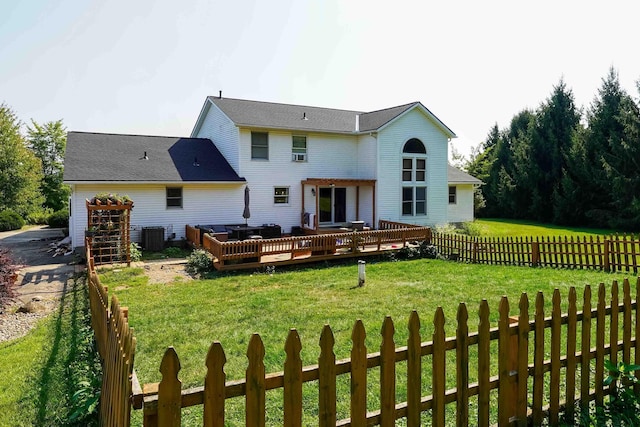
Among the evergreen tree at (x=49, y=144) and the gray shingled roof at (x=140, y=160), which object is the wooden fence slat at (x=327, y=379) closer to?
the gray shingled roof at (x=140, y=160)

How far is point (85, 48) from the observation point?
1571 cm

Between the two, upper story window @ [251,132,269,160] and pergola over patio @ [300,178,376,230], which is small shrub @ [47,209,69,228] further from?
pergola over patio @ [300,178,376,230]

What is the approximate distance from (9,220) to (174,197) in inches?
694

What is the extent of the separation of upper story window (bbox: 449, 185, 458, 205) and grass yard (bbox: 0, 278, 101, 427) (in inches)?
938

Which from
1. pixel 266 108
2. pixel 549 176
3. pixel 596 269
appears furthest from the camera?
pixel 549 176

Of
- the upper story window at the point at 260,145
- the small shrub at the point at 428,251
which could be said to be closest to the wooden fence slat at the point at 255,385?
the small shrub at the point at 428,251

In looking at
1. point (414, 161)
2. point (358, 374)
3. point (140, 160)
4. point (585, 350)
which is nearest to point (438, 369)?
point (358, 374)

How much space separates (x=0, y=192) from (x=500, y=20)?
3544cm

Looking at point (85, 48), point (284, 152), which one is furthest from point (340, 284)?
point (85, 48)

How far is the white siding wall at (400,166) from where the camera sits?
2205 cm

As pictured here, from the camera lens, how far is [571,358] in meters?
3.65

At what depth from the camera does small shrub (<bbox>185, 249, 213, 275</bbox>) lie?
1323cm

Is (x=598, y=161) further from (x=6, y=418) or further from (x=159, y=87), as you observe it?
(x=6, y=418)

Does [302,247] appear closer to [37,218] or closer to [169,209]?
[169,209]
